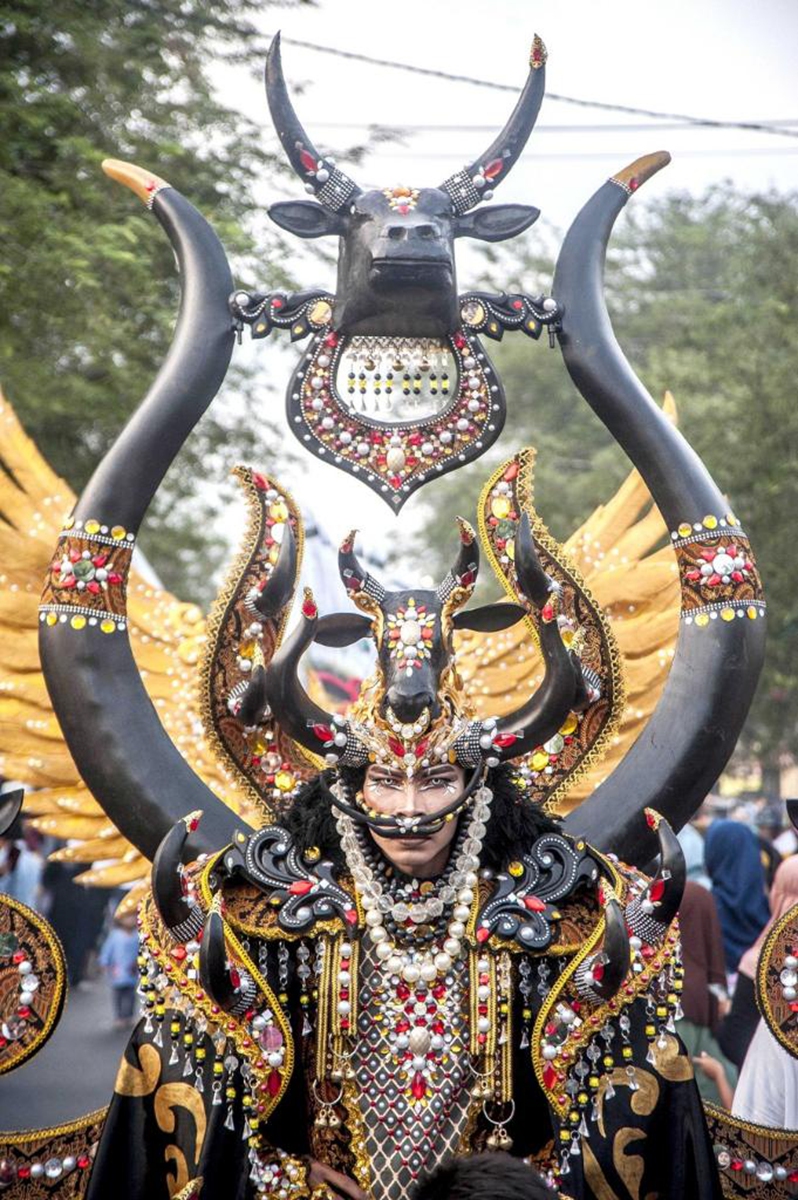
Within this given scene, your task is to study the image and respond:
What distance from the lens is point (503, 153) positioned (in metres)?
4.56

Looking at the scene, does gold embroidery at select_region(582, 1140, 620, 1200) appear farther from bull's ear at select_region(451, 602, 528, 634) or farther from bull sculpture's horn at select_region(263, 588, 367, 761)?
bull's ear at select_region(451, 602, 528, 634)

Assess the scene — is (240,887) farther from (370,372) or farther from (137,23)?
(137,23)

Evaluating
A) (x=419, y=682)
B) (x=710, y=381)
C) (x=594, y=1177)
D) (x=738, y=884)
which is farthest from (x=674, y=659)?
(x=710, y=381)

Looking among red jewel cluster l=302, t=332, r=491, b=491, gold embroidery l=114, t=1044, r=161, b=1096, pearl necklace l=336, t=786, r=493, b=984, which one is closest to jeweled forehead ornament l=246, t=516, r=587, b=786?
pearl necklace l=336, t=786, r=493, b=984

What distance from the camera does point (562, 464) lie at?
24.4 m

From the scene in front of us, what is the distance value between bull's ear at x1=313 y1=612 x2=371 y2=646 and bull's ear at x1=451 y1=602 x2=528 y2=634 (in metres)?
0.25

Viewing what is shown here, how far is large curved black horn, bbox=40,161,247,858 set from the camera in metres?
4.34

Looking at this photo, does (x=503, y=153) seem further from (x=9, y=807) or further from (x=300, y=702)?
(x=9, y=807)

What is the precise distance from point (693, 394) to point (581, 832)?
14006 mm

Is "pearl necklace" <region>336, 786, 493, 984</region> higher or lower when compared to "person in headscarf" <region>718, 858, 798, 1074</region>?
higher

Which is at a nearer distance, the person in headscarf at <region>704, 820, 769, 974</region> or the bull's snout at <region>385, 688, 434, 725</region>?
the bull's snout at <region>385, 688, 434, 725</region>

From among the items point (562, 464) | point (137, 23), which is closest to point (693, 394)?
point (562, 464)

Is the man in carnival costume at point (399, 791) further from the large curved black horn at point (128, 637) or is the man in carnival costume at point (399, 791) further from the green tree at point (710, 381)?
the green tree at point (710, 381)

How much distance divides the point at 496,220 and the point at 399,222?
35 centimetres
